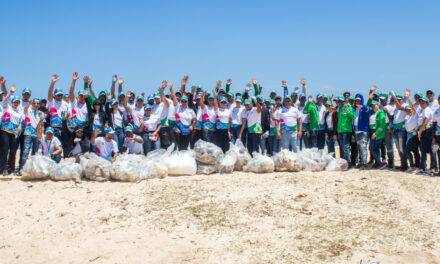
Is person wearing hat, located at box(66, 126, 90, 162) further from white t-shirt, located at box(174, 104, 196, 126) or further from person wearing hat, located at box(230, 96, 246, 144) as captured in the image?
person wearing hat, located at box(230, 96, 246, 144)

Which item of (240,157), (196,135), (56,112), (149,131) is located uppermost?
(56,112)

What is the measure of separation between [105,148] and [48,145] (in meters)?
1.14

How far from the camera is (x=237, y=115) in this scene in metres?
11.3

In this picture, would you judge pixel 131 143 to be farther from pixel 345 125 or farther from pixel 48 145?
pixel 345 125

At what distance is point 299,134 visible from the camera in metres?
11.2

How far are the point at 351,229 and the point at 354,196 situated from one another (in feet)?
4.48

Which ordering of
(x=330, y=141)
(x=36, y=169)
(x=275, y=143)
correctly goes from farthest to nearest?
(x=330, y=141), (x=275, y=143), (x=36, y=169)

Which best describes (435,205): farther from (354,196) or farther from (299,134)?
(299,134)

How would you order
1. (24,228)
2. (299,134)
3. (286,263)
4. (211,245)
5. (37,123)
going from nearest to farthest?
1. (286,263)
2. (211,245)
3. (24,228)
4. (37,123)
5. (299,134)

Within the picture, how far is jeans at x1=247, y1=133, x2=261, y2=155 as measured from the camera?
36.6 feet

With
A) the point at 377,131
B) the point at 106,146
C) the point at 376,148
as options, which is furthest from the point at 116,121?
the point at 376,148

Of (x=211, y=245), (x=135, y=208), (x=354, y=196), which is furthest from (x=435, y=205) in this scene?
(x=135, y=208)

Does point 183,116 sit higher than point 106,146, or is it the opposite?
point 183,116

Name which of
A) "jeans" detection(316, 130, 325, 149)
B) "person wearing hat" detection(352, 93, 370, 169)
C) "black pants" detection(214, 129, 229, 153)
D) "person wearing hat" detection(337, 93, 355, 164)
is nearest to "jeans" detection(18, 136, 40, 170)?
"black pants" detection(214, 129, 229, 153)
